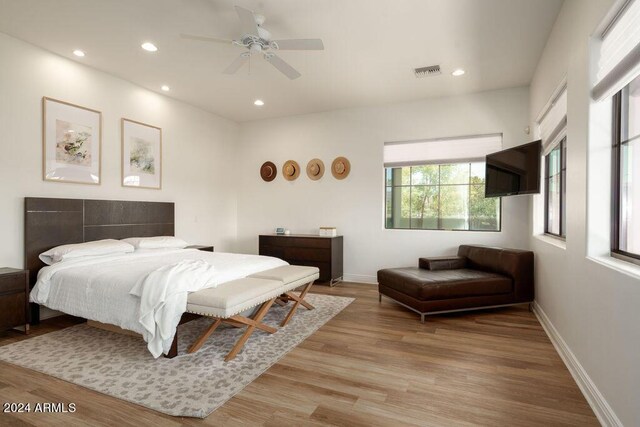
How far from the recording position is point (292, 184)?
6.10 meters

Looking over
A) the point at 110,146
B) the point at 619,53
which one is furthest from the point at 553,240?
the point at 110,146

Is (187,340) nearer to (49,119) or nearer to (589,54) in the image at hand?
(49,119)

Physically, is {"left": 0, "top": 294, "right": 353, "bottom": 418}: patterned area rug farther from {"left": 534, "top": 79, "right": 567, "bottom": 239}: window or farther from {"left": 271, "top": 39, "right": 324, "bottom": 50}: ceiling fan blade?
{"left": 534, "top": 79, "right": 567, "bottom": 239}: window

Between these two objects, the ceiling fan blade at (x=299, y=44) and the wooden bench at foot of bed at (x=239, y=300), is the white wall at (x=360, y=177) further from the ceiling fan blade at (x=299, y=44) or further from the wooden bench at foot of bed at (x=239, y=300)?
the ceiling fan blade at (x=299, y=44)

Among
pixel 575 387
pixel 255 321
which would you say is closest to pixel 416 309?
pixel 575 387

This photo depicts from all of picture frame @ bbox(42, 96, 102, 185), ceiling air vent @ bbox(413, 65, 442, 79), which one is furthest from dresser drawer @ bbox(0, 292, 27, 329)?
ceiling air vent @ bbox(413, 65, 442, 79)

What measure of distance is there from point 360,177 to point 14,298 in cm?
449

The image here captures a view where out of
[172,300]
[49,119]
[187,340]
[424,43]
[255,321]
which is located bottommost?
[187,340]

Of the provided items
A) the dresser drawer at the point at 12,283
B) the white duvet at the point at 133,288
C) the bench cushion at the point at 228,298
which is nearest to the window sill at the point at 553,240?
the bench cushion at the point at 228,298

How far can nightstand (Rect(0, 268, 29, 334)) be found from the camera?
2.96 metres

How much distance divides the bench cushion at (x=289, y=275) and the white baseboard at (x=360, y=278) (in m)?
1.92

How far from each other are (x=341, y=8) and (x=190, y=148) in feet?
11.8

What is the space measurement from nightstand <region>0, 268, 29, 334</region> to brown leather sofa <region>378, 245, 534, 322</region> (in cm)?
372

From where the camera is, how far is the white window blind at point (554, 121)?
9.94ft
